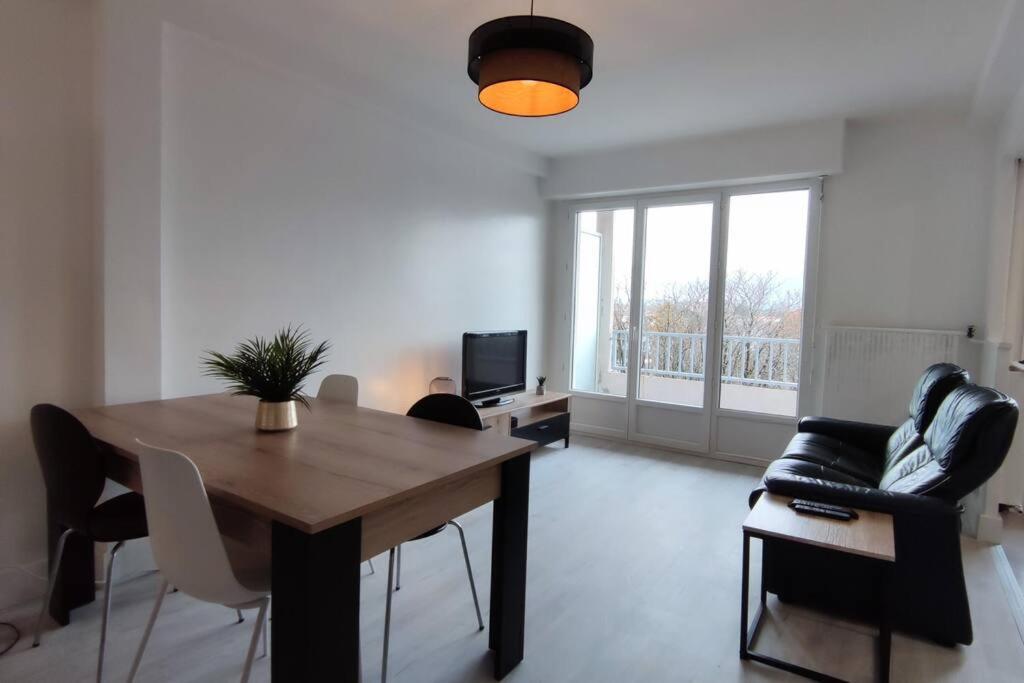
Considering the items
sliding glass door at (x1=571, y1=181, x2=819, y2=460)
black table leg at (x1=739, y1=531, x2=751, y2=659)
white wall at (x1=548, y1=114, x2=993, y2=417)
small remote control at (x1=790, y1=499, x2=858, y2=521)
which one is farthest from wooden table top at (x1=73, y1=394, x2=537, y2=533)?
white wall at (x1=548, y1=114, x2=993, y2=417)

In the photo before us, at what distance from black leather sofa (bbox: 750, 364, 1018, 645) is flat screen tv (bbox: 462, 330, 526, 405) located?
2380 millimetres

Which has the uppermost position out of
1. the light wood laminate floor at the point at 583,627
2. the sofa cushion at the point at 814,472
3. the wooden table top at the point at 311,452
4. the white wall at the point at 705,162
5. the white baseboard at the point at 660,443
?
the white wall at the point at 705,162

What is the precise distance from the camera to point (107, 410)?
7.83ft

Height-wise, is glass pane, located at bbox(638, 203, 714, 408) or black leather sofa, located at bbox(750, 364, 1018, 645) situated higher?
glass pane, located at bbox(638, 203, 714, 408)

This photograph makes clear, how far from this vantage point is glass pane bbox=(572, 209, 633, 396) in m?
5.46

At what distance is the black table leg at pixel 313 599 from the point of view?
1.36 meters

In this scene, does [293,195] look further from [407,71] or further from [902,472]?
[902,472]

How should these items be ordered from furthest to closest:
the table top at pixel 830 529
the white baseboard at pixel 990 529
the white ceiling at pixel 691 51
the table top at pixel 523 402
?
the table top at pixel 523 402, the white baseboard at pixel 990 529, the white ceiling at pixel 691 51, the table top at pixel 830 529

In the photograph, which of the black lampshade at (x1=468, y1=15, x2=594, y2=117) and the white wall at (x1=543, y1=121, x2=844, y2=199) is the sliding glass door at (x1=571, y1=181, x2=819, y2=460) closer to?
the white wall at (x1=543, y1=121, x2=844, y2=199)

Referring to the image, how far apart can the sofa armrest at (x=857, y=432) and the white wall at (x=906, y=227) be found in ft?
3.07

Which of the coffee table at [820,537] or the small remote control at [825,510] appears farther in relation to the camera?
the small remote control at [825,510]

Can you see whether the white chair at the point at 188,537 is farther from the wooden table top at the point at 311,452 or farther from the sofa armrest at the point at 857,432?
the sofa armrest at the point at 857,432

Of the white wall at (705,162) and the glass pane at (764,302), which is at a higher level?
the white wall at (705,162)

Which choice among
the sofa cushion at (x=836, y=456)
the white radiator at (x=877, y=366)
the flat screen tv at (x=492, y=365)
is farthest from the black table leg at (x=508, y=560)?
the white radiator at (x=877, y=366)
